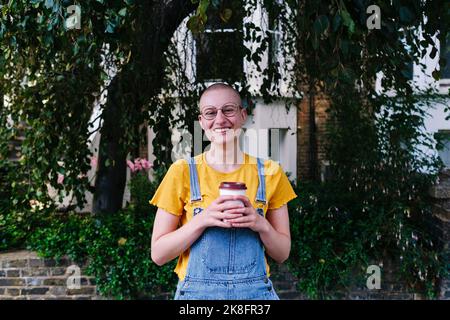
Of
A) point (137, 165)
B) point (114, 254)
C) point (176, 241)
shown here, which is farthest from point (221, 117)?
point (137, 165)

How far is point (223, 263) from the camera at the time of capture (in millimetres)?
1521

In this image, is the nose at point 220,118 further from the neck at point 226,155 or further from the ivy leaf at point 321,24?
the ivy leaf at point 321,24

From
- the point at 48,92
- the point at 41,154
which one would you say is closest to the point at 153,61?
the point at 48,92

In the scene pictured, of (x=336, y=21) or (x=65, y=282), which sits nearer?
(x=336, y=21)

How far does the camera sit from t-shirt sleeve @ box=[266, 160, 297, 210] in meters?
1.60

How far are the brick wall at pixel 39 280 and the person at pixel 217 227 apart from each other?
272 cm

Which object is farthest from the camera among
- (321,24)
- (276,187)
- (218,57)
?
(218,57)

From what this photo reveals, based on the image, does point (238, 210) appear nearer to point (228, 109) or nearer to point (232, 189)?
point (232, 189)

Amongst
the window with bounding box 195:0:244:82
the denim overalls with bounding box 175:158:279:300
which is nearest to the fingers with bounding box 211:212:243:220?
the denim overalls with bounding box 175:158:279:300

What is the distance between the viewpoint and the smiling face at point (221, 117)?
5.01 ft

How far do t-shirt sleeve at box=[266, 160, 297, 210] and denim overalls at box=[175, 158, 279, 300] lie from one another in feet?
0.24

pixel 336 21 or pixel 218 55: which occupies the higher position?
pixel 218 55

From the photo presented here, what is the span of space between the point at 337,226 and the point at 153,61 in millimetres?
2399

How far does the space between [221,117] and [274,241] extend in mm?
471
